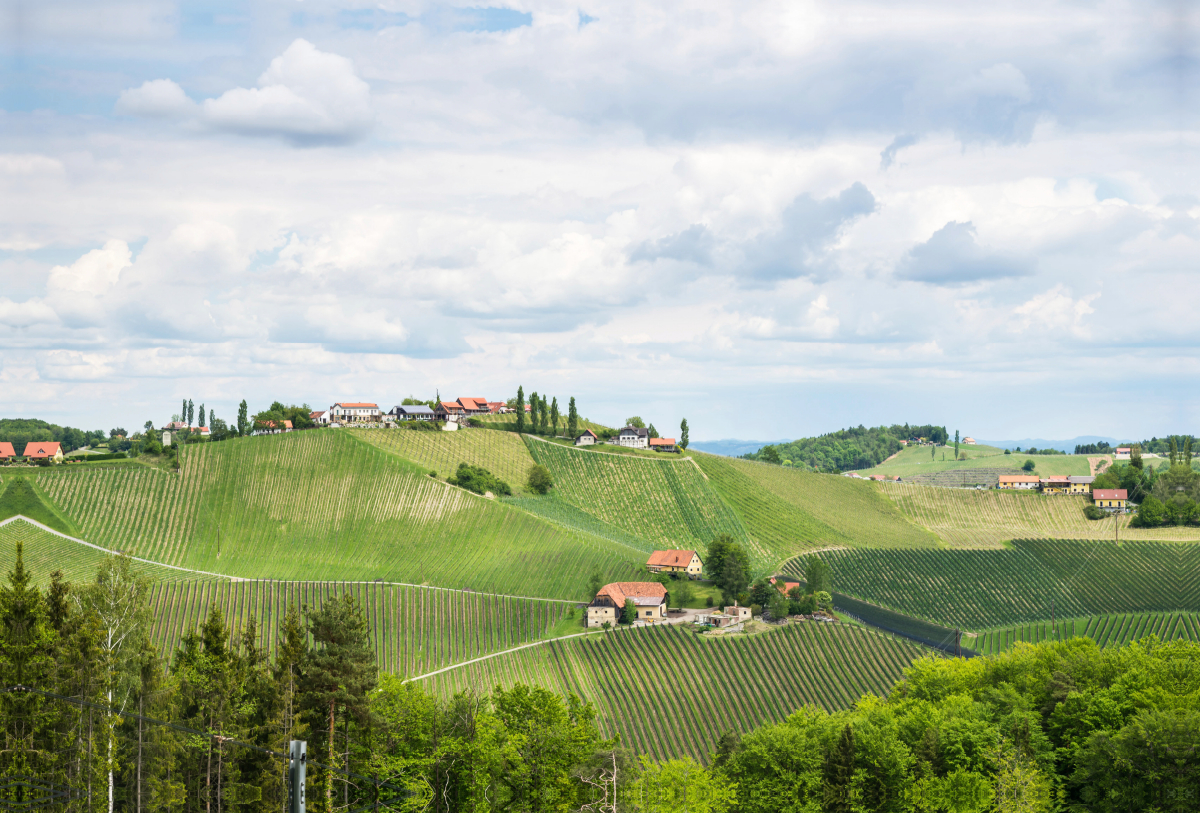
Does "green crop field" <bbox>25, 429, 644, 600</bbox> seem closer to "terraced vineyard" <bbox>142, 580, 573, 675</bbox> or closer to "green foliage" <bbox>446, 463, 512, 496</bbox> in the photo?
"green foliage" <bbox>446, 463, 512, 496</bbox>

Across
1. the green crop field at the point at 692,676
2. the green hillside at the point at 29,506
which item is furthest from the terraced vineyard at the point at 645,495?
the green hillside at the point at 29,506

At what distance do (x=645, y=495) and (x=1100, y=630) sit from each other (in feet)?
241

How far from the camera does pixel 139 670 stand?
48.1m

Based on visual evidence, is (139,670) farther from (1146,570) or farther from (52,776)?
A: (1146,570)

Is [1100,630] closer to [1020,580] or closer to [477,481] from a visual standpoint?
[1020,580]

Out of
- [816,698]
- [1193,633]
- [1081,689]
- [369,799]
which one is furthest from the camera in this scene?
[1193,633]

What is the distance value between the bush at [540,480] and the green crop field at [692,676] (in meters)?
67.8

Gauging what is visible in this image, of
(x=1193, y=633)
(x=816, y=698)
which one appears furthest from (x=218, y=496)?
(x=1193, y=633)

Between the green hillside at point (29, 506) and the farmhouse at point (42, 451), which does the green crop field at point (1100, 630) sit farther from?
the farmhouse at point (42, 451)

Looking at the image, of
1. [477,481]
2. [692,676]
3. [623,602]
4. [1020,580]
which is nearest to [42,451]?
[477,481]

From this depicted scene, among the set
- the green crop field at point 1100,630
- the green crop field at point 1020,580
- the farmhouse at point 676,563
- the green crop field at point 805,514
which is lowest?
the green crop field at point 1100,630

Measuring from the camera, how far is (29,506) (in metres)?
146

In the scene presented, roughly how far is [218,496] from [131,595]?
11610 centimetres

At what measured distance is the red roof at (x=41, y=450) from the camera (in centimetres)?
18335
